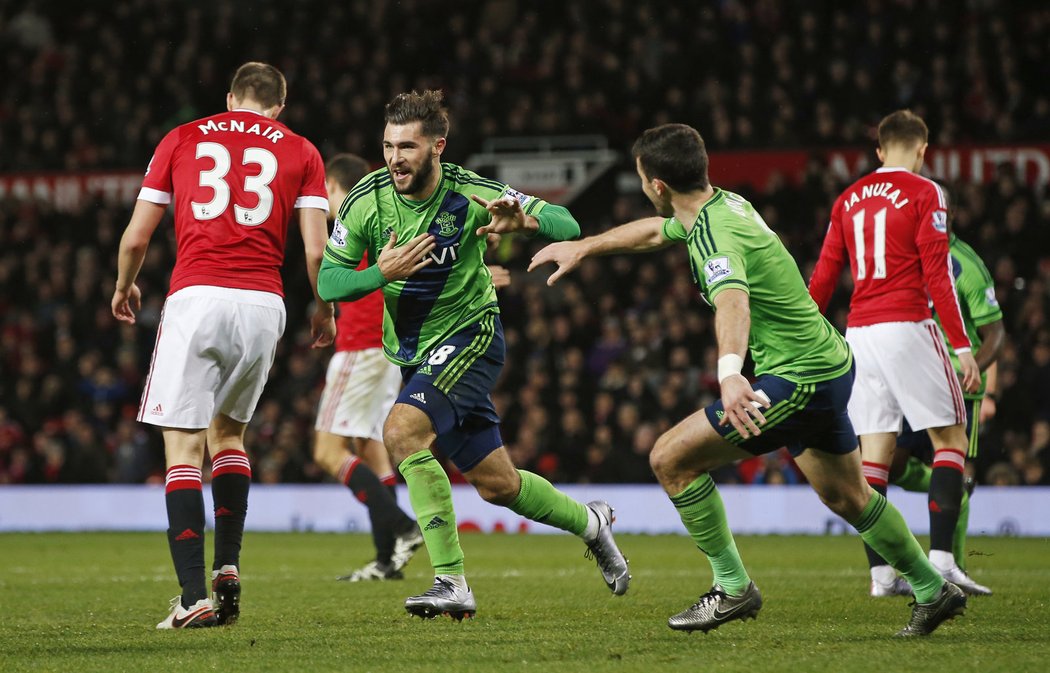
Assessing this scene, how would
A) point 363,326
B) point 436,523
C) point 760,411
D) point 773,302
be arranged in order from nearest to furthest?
point 760,411 < point 773,302 < point 436,523 < point 363,326

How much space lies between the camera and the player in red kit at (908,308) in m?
6.96

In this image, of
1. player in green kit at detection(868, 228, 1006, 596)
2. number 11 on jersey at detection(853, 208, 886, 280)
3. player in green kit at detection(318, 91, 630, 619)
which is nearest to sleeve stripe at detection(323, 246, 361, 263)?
player in green kit at detection(318, 91, 630, 619)

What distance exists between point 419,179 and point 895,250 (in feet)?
8.48

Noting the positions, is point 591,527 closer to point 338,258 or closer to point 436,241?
point 436,241

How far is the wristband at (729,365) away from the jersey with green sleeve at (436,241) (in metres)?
1.62

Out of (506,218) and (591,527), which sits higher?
(506,218)

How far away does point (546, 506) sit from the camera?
6348 mm

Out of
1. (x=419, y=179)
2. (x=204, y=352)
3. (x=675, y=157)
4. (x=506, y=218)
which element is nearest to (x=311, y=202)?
(x=419, y=179)

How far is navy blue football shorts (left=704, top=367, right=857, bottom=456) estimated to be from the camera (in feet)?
17.1

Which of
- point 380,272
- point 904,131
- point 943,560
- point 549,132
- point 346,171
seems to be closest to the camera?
point 380,272

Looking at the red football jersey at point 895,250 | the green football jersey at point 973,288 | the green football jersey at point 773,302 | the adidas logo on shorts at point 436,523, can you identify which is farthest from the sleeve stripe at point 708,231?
the green football jersey at point 973,288

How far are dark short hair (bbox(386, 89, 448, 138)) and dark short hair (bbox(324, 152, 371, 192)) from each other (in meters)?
2.50

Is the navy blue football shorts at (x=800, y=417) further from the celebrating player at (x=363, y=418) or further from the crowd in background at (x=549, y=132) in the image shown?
the crowd in background at (x=549, y=132)

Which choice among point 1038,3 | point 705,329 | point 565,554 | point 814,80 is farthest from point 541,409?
point 1038,3
